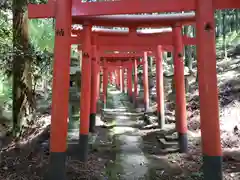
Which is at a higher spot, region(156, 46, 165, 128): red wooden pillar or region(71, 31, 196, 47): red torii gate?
region(71, 31, 196, 47): red torii gate

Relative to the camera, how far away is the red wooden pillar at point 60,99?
4.75 metres

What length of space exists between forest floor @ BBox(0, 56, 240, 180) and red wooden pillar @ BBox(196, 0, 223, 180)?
5.15 ft

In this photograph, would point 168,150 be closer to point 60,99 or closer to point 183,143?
point 183,143

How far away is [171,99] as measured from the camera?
1550 cm

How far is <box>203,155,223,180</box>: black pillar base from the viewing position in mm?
4211

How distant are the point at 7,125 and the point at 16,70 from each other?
84.7 inches

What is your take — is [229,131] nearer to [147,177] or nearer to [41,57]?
[147,177]

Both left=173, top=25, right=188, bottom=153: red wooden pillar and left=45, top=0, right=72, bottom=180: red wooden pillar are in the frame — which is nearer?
left=45, top=0, right=72, bottom=180: red wooden pillar

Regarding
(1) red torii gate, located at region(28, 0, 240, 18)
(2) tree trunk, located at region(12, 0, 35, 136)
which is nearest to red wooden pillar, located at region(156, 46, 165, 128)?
(2) tree trunk, located at region(12, 0, 35, 136)

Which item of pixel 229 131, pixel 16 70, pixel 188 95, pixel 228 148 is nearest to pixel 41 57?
pixel 16 70

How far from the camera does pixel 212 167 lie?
167 inches

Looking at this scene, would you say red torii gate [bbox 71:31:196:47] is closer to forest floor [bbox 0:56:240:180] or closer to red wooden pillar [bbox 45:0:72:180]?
forest floor [bbox 0:56:240:180]

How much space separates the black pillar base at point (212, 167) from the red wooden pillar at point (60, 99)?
247 centimetres

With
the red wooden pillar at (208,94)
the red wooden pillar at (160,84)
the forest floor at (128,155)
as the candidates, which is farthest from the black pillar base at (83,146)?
the red wooden pillar at (160,84)
